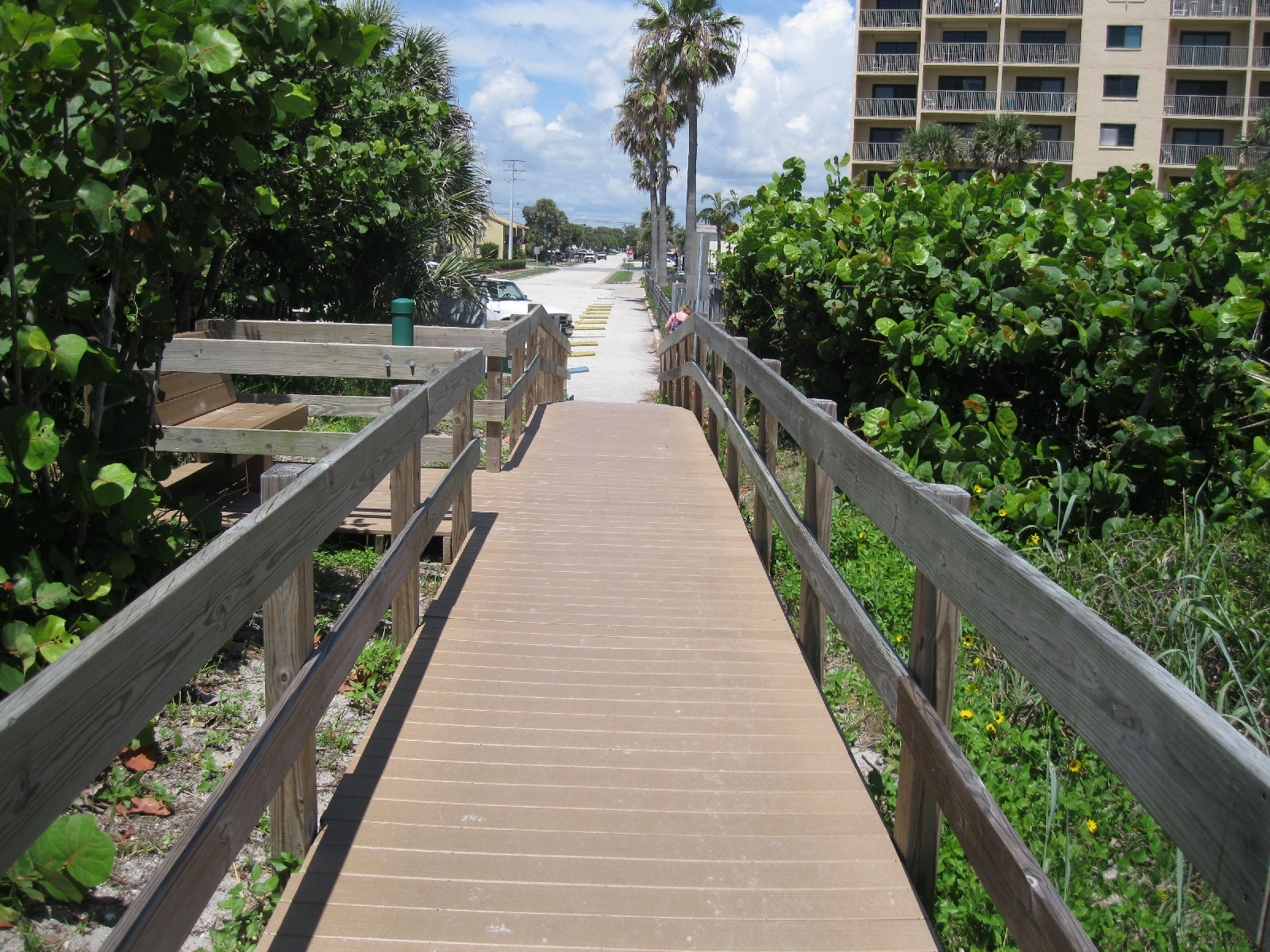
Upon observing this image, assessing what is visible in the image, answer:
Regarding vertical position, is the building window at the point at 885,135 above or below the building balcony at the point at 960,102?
below

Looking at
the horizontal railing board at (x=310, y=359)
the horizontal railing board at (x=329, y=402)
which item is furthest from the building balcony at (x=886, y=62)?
the horizontal railing board at (x=310, y=359)

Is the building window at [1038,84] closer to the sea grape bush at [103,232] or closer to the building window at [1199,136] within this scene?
the building window at [1199,136]

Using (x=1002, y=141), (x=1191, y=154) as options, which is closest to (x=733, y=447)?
(x=1002, y=141)

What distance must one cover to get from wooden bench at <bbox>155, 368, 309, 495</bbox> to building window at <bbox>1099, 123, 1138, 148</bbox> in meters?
49.9

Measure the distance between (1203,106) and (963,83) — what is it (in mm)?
10375

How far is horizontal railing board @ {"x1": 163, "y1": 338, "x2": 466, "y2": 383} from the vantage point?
22.6 feet

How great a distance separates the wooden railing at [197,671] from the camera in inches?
60.3

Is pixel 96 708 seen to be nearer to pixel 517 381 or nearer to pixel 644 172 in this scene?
pixel 517 381

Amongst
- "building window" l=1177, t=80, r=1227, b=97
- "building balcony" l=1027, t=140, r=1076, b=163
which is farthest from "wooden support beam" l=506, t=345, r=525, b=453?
"building window" l=1177, t=80, r=1227, b=97

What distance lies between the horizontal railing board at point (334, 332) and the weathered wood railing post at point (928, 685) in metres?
6.36

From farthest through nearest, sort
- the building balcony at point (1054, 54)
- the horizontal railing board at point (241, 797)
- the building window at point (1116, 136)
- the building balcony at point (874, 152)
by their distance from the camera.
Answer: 1. the building balcony at point (874, 152)
2. the building window at point (1116, 136)
3. the building balcony at point (1054, 54)
4. the horizontal railing board at point (241, 797)

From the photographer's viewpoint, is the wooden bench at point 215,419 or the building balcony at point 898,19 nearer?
the wooden bench at point 215,419

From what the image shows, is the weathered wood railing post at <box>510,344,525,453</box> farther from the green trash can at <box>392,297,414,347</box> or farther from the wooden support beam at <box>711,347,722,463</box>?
the wooden support beam at <box>711,347,722,463</box>

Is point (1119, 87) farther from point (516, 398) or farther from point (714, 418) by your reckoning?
point (516, 398)
